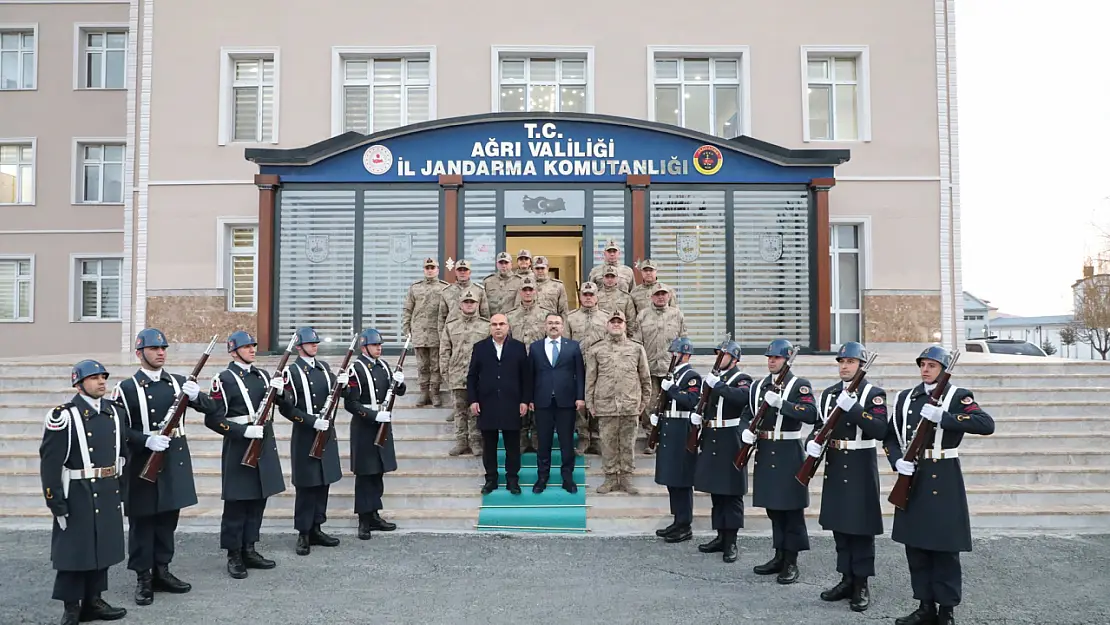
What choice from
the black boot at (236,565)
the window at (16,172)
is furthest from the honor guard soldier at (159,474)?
the window at (16,172)

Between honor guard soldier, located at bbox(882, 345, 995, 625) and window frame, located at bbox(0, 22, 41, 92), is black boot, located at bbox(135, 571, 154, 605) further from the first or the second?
window frame, located at bbox(0, 22, 41, 92)

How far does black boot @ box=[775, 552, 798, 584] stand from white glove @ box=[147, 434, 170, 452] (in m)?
4.75

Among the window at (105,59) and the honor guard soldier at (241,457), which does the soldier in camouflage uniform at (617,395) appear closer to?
the honor guard soldier at (241,457)

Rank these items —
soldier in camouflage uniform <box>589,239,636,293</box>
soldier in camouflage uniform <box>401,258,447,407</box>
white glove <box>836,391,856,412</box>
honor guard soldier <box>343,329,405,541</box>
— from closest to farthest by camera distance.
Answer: white glove <box>836,391,856,412</box> < honor guard soldier <box>343,329,405,541</box> < soldier in camouflage uniform <box>589,239,636,293</box> < soldier in camouflage uniform <box>401,258,447,407</box>

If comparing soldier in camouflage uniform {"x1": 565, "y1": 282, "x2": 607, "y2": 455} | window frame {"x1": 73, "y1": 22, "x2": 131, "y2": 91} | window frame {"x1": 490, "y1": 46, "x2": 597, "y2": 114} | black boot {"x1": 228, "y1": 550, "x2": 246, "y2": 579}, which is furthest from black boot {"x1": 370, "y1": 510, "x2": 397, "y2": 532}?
window frame {"x1": 73, "y1": 22, "x2": 131, "y2": 91}

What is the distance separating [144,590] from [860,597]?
516 centimetres

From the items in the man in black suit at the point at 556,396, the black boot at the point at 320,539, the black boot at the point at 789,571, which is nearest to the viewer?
the black boot at the point at 789,571

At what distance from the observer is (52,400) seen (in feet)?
32.1

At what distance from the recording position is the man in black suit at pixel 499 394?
25.8 feet

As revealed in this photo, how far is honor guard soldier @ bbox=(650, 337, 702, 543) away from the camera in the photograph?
23.3 feet

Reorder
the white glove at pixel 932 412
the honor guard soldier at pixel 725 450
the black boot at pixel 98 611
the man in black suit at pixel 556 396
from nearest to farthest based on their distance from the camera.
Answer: the white glove at pixel 932 412 → the black boot at pixel 98 611 → the honor guard soldier at pixel 725 450 → the man in black suit at pixel 556 396

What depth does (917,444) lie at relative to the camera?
203 inches

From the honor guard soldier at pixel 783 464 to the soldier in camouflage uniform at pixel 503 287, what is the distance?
13.2 ft

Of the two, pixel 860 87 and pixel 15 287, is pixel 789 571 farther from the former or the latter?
pixel 15 287
